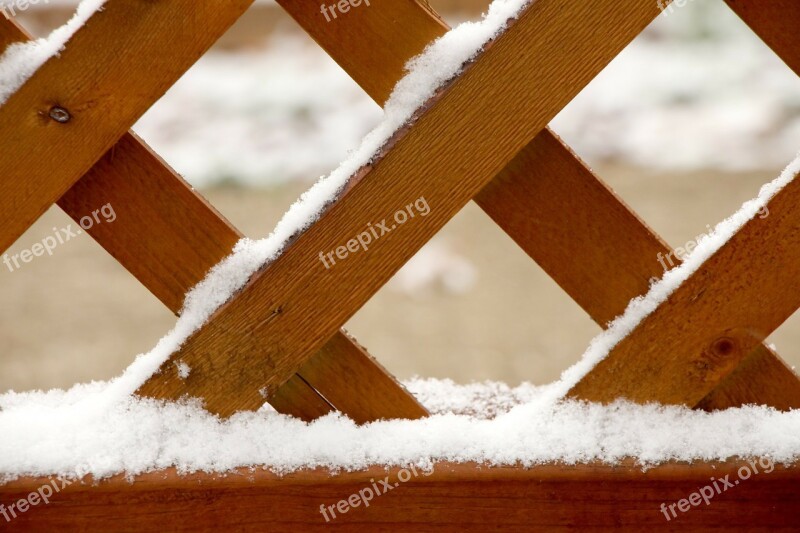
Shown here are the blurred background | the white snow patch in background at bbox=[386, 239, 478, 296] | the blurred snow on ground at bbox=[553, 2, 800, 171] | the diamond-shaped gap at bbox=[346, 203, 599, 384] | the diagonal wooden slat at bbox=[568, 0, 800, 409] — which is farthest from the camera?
the blurred snow on ground at bbox=[553, 2, 800, 171]

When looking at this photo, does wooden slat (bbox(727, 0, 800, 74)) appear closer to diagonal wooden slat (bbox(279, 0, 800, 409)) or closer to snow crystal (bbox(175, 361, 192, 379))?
diagonal wooden slat (bbox(279, 0, 800, 409))

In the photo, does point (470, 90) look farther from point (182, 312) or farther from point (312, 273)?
point (182, 312)

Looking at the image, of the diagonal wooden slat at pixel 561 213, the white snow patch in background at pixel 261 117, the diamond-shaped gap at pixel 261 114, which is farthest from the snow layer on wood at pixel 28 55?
the white snow patch in background at pixel 261 117

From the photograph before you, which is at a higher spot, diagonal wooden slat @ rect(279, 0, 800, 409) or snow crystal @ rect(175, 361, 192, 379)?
diagonal wooden slat @ rect(279, 0, 800, 409)

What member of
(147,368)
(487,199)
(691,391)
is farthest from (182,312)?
(691,391)

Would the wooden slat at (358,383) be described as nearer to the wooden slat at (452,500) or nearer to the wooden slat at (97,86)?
the wooden slat at (452,500)

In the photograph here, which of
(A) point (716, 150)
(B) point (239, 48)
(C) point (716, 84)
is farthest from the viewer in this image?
(B) point (239, 48)

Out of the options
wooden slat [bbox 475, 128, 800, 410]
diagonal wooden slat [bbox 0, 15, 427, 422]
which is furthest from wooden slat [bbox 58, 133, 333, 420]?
wooden slat [bbox 475, 128, 800, 410]
